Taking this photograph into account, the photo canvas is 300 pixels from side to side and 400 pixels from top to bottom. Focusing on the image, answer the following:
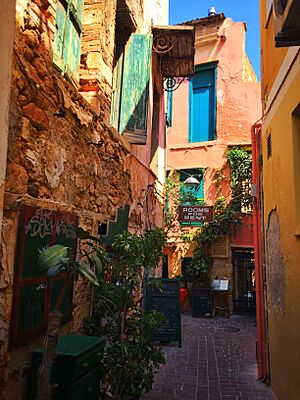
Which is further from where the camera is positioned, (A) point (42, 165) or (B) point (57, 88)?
(B) point (57, 88)

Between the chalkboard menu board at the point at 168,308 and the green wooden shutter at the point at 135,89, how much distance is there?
342 cm

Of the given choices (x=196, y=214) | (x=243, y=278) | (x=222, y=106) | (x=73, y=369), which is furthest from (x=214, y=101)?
(x=73, y=369)

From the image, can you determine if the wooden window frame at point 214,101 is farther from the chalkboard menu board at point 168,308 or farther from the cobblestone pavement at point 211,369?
the chalkboard menu board at point 168,308

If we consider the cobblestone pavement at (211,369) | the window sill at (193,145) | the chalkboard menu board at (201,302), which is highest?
the window sill at (193,145)

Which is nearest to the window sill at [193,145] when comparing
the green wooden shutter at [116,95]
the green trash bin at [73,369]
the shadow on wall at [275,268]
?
the green wooden shutter at [116,95]

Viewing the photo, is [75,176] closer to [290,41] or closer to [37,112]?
[37,112]

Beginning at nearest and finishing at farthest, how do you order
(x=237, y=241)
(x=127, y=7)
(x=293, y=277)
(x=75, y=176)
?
(x=75, y=176)
(x=293, y=277)
(x=127, y=7)
(x=237, y=241)

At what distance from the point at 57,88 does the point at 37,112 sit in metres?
0.47

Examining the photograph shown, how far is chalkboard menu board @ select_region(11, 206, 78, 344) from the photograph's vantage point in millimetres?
2625

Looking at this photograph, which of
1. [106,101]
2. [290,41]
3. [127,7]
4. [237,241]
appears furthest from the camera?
[237,241]

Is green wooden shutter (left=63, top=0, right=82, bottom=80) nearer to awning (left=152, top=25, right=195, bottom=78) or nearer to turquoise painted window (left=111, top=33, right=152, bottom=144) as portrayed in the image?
turquoise painted window (left=111, top=33, right=152, bottom=144)

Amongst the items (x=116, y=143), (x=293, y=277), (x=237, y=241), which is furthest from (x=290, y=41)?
(x=237, y=241)

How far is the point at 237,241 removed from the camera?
11.8m

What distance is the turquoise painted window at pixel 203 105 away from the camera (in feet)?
44.4
